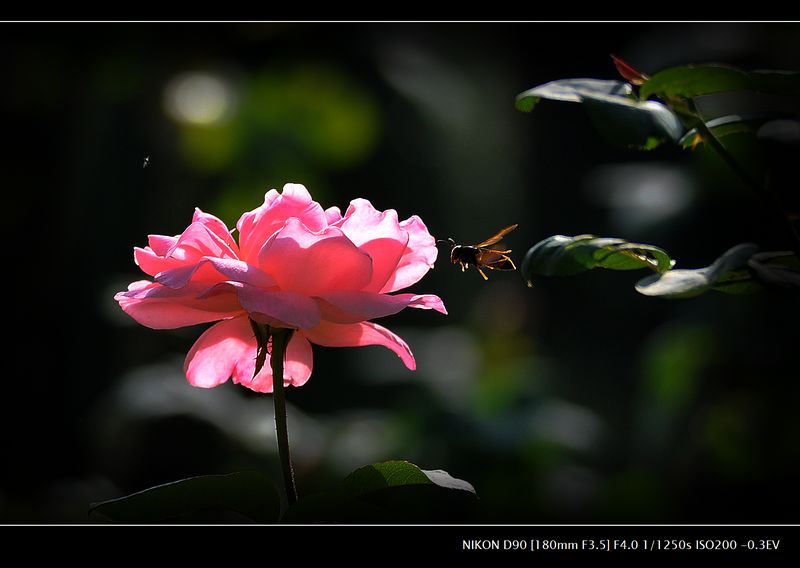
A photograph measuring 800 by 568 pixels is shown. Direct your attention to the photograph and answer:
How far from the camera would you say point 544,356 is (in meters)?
1.41

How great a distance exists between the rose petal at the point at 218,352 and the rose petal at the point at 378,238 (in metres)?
0.08

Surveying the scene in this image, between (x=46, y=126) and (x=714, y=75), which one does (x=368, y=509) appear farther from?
(x=46, y=126)

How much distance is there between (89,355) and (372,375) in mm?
435

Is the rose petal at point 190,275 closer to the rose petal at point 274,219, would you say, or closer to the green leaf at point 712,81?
the rose petal at point 274,219

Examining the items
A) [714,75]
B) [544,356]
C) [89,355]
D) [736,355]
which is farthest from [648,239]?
[89,355]

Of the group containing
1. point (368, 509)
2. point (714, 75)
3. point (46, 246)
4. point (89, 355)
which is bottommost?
point (89, 355)

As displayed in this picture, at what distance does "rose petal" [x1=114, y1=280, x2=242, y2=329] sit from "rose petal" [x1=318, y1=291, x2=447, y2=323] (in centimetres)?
5

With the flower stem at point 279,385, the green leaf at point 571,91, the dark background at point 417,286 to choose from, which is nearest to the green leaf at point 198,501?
the flower stem at point 279,385

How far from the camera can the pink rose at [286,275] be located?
1.21 ft

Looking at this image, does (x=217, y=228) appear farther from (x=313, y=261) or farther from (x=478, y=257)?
(x=478, y=257)

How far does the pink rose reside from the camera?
0.37m

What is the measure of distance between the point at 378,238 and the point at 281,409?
0.09m

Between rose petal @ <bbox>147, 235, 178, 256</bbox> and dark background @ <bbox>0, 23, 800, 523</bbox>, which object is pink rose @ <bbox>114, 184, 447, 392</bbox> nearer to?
rose petal @ <bbox>147, 235, 178, 256</bbox>

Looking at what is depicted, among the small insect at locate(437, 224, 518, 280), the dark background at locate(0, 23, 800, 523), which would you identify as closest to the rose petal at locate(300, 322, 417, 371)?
the small insect at locate(437, 224, 518, 280)
